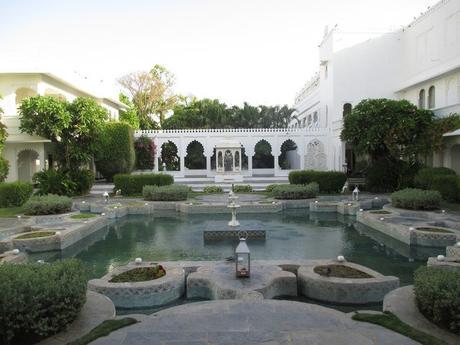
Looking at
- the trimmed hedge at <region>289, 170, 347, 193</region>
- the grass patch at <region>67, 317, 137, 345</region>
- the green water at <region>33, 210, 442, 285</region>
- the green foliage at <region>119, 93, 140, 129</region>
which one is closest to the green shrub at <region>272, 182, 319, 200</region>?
the trimmed hedge at <region>289, 170, 347, 193</region>

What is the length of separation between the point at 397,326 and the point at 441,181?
14063mm

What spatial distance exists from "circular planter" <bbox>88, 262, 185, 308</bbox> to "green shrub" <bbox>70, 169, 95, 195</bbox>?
50.4 ft

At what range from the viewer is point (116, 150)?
2709cm

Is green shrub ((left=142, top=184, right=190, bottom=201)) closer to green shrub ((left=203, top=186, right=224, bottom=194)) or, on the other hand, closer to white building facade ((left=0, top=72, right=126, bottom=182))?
green shrub ((left=203, top=186, right=224, bottom=194))

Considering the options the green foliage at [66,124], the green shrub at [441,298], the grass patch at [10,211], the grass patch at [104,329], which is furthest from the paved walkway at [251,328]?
the green foliage at [66,124]

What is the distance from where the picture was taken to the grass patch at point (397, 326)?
182 inches

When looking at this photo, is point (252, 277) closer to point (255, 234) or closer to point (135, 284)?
point (135, 284)

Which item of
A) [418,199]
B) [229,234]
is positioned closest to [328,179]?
[418,199]

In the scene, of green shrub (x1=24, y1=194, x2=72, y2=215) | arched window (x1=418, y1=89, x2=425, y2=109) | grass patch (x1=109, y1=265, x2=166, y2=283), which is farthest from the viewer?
arched window (x1=418, y1=89, x2=425, y2=109)

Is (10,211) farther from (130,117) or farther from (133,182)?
(130,117)

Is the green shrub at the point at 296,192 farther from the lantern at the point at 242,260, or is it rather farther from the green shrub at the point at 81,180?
the lantern at the point at 242,260

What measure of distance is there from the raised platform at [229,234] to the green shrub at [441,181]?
9.08m

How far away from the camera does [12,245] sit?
10914 mm

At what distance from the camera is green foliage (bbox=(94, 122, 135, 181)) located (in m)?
26.9
